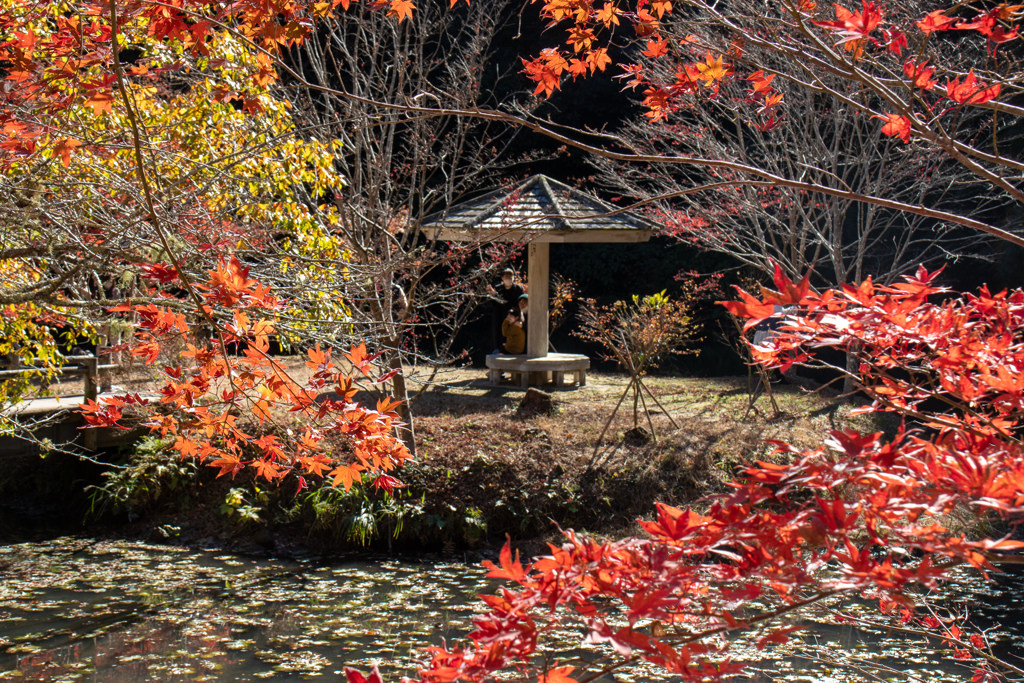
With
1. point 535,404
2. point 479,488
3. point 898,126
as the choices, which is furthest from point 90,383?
point 898,126

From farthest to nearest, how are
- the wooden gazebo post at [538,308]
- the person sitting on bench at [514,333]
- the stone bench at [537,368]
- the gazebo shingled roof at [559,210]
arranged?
1. the person sitting on bench at [514,333]
2. the wooden gazebo post at [538,308]
3. the stone bench at [537,368]
4. the gazebo shingled roof at [559,210]

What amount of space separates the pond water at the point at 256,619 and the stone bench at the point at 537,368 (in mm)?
3316

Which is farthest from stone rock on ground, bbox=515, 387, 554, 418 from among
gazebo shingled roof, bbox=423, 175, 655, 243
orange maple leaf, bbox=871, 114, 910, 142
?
orange maple leaf, bbox=871, 114, 910, 142

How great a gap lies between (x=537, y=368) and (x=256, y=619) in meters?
4.59

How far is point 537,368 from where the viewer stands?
8867 mm

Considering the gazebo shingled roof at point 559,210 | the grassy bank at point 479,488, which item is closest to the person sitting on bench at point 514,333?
the gazebo shingled roof at point 559,210

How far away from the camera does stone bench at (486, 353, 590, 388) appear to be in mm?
8922

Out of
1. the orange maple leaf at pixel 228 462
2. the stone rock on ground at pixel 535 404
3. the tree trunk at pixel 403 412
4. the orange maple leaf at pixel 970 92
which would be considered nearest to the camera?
the orange maple leaf at pixel 970 92

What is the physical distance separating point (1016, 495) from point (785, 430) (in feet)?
21.2

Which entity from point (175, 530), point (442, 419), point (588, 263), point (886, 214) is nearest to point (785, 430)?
point (442, 419)

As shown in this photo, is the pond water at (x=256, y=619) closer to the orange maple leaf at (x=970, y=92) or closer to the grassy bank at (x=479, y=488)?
the grassy bank at (x=479, y=488)

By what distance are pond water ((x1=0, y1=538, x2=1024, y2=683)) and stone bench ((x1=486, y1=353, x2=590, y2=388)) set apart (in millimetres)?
3316

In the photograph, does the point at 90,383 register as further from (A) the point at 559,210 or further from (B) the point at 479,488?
(A) the point at 559,210

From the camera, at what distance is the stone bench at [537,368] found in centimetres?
892
